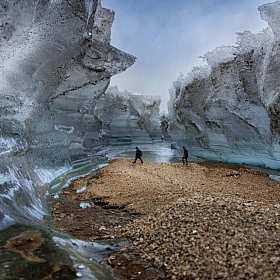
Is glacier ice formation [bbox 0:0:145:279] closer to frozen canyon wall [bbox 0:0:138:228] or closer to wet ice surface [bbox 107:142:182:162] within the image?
frozen canyon wall [bbox 0:0:138:228]

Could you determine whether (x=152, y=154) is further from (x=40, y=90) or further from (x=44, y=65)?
(x=44, y=65)

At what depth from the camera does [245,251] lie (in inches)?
154

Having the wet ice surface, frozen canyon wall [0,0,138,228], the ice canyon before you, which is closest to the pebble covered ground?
the ice canyon

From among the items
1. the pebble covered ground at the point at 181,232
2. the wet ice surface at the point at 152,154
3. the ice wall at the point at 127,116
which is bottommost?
the wet ice surface at the point at 152,154

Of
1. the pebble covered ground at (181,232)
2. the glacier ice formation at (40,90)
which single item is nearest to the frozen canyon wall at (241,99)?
the glacier ice formation at (40,90)

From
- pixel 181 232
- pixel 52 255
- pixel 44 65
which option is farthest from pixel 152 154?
→ pixel 52 255

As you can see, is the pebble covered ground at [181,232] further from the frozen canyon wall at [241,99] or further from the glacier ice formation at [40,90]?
the frozen canyon wall at [241,99]

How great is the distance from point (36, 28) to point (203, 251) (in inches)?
265

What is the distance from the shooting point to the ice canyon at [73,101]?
6627 millimetres

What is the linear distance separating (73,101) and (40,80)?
473cm

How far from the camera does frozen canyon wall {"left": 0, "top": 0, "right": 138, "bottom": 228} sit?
7.08 meters

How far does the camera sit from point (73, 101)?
47.4 feet

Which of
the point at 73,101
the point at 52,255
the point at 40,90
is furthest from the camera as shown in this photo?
the point at 73,101

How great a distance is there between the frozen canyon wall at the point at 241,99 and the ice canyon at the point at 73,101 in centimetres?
5
